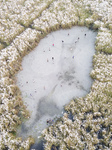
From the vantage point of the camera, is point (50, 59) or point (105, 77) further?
point (50, 59)

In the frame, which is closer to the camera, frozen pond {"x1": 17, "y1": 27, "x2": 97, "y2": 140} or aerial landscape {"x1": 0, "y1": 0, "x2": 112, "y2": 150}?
aerial landscape {"x1": 0, "y1": 0, "x2": 112, "y2": 150}

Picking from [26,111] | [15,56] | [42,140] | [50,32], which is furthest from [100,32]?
[42,140]

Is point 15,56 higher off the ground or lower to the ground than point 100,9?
lower

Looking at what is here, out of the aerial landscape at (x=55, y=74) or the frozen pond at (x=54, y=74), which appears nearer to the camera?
the aerial landscape at (x=55, y=74)

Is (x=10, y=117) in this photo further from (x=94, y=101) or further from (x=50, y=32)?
(x=50, y=32)
